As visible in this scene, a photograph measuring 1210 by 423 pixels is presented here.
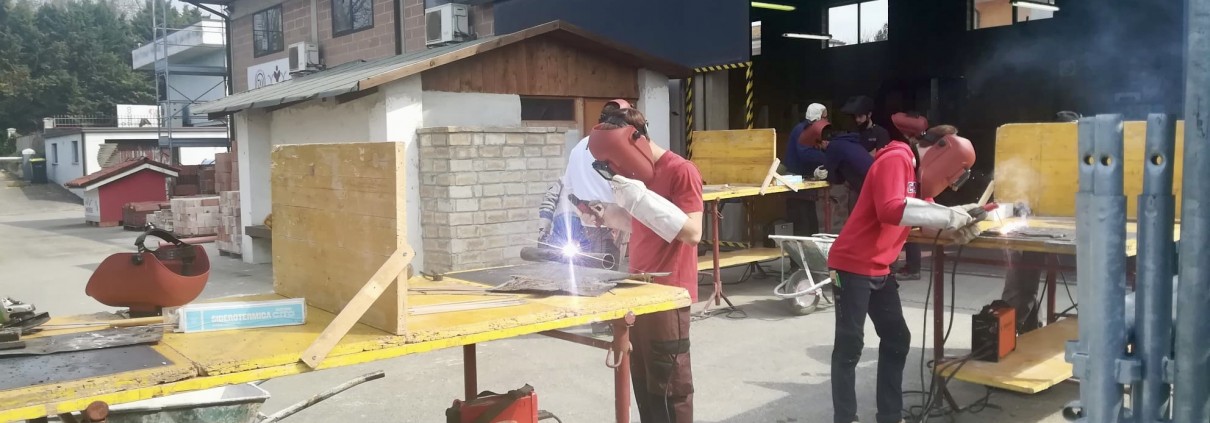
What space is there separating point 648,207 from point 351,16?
54.3ft

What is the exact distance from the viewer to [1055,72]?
40.2ft

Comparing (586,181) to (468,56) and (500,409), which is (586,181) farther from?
(468,56)

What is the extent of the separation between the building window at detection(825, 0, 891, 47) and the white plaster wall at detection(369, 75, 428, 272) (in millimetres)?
7709

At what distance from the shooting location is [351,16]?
1897 centimetres

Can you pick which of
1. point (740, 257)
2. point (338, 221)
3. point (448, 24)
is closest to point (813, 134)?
point (740, 257)

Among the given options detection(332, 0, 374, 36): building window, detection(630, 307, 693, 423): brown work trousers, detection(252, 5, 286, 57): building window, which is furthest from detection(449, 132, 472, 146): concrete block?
detection(252, 5, 286, 57): building window

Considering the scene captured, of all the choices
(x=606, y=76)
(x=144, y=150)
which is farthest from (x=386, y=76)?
(x=144, y=150)

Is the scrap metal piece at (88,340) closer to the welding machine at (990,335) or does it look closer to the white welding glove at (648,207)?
the white welding glove at (648,207)

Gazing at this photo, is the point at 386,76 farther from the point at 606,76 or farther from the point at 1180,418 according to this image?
the point at 1180,418

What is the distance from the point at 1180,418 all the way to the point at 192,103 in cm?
4037

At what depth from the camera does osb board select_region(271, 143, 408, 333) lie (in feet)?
9.61

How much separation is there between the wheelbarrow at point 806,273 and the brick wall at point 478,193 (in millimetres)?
2660

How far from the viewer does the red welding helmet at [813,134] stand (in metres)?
10.0

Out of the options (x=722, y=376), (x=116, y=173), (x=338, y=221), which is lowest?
(x=722, y=376)
